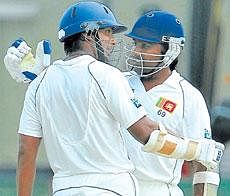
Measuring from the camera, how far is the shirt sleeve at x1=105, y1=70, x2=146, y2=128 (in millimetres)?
3924

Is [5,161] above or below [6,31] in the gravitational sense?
below

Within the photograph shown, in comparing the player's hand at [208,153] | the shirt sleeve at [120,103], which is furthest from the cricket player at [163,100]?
the shirt sleeve at [120,103]

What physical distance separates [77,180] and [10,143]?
13.2ft

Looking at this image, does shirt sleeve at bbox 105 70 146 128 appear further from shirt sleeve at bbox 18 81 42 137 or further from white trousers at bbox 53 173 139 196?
shirt sleeve at bbox 18 81 42 137

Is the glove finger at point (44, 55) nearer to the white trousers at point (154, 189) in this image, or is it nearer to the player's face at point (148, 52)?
the player's face at point (148, 52)

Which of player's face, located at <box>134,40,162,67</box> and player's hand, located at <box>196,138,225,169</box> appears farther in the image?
player's face, located at <box>134,40,162,67</box>

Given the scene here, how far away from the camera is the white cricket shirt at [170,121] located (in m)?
4.55

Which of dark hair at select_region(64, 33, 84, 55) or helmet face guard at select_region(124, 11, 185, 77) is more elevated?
dark hair at select_region(64, 33, 84, 55)

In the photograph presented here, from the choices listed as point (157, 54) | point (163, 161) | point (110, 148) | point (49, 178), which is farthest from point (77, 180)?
point (49, 178)

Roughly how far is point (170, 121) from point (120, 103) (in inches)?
27.6

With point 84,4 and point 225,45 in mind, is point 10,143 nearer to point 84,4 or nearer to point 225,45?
point 225,45

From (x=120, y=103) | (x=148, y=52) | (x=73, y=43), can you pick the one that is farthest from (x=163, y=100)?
(x=120, y=103)

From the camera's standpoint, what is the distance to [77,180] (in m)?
4.00

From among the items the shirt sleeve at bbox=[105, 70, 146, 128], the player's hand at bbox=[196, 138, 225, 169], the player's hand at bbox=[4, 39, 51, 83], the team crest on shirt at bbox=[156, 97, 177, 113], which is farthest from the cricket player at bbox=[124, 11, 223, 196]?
the shirt sleeve at bbox=[105, 70, 146, 128]
